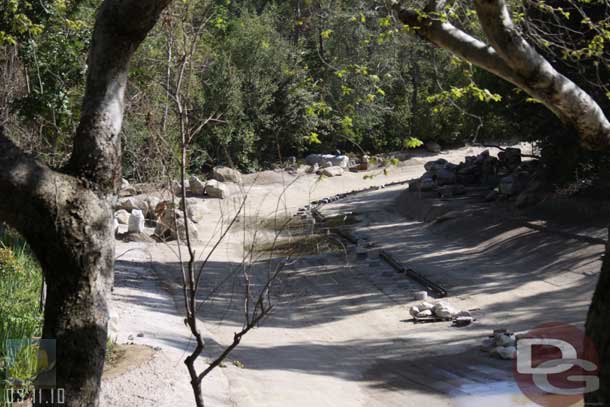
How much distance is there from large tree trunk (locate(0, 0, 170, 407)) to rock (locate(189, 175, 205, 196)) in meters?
24.3

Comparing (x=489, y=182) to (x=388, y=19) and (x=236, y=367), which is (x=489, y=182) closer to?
(x=236, y=367)

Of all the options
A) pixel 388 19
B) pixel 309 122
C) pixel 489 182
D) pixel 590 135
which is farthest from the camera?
pixel 309 122

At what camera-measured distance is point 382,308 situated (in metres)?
13.8

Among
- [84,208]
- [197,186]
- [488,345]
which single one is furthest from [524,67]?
[197,186]

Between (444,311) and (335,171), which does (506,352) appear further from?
(335,171)

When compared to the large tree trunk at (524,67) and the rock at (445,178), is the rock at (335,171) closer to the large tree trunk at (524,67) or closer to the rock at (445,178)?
the rock at (445,178)

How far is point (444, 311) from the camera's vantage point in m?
12.5

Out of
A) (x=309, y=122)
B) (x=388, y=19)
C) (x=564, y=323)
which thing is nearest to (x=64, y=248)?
(x=388, y=19)

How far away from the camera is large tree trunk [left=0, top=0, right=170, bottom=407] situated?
13.3 feet

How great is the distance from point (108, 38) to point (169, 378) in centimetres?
470

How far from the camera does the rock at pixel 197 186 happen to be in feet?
94.0

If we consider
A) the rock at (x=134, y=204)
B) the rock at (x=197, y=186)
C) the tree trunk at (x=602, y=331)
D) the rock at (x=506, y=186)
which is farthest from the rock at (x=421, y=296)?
the rock at (x=197, y=186)

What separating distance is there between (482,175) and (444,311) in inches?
520

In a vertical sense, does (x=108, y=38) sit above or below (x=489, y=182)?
above
